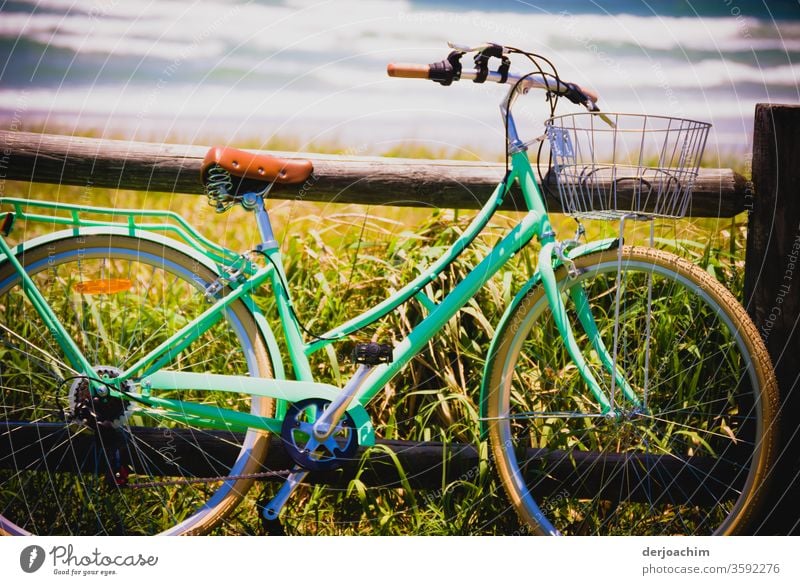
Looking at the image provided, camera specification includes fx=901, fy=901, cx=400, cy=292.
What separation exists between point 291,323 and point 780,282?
163 centimetres

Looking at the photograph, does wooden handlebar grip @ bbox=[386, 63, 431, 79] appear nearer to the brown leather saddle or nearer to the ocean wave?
the brown leather saddle

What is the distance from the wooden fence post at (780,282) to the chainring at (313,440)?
140 cm

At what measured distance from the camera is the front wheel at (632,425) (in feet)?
9.90

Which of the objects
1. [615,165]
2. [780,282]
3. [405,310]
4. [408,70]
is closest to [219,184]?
[408,70]

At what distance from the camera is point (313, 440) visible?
9.33 feet

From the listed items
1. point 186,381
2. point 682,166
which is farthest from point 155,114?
point 682,166

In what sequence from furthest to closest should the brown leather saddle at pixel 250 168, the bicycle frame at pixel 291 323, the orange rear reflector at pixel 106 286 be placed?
the orange rear reflector at pixel 106 286, the bicycle frame at pixel 291 323, the brown leather saddle at pixel 250 168

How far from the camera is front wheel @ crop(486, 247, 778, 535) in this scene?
3018 mm

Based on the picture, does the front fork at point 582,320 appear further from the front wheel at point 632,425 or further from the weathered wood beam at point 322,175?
the weathered wood beam at point 322,175

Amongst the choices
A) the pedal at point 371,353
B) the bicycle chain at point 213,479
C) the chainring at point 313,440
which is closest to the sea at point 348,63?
the pedal at point 371,353

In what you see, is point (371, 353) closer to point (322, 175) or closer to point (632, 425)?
point (322, 175)

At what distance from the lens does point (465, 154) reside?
138 inches
